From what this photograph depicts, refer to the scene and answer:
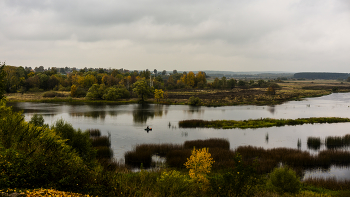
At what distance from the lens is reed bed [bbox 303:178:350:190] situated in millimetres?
14053

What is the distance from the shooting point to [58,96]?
73500mm

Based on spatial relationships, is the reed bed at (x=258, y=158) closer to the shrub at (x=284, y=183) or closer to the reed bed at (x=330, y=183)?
the reed bed at (x=330, y=183)

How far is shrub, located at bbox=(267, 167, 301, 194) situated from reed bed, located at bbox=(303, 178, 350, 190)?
293 cm

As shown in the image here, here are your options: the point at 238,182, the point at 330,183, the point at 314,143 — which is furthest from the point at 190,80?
the point at 238,182

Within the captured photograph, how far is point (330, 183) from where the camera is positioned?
1444cm

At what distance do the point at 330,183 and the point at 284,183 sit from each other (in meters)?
4.44

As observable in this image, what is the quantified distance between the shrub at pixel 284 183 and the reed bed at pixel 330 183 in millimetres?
2932

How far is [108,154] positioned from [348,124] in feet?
119

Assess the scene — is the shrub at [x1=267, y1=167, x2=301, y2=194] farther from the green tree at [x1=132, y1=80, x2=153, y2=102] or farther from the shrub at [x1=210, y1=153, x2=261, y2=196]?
the green tree at [x1=132, y1=80, x2=153, y2=102]

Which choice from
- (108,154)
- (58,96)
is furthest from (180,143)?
(58,96)

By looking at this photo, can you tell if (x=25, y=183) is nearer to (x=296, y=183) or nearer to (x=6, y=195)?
(x=6, y=195)

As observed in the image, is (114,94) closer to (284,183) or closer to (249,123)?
(249,123)

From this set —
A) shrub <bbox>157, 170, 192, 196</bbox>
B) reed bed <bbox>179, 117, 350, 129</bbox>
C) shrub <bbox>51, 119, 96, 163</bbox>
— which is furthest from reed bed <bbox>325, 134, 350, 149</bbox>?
shrub <bbox>51, 119, 96, 163</bbox>

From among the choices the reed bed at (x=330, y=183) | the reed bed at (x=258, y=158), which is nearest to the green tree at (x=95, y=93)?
the reed bed at (x=258, y=158)
